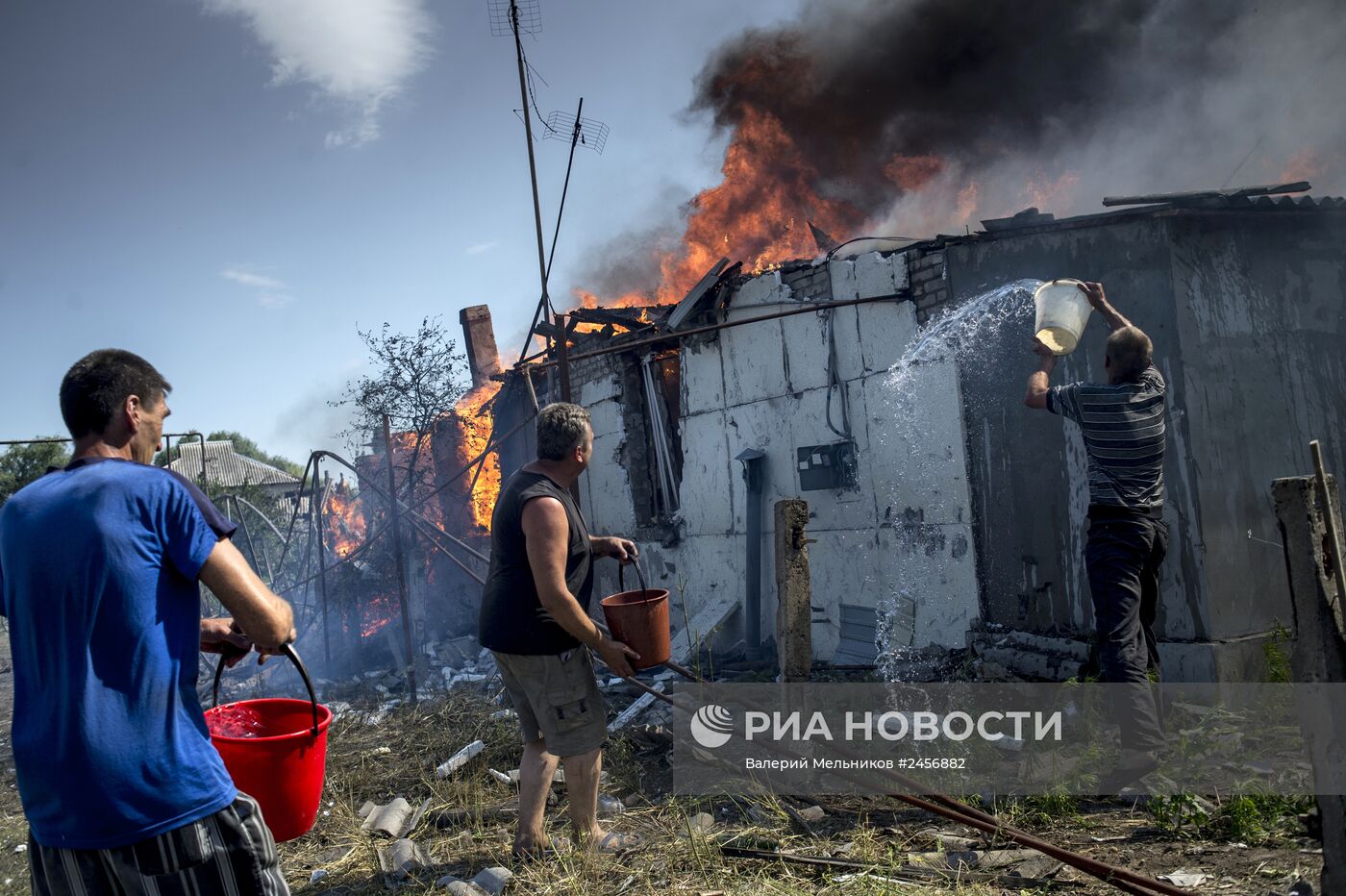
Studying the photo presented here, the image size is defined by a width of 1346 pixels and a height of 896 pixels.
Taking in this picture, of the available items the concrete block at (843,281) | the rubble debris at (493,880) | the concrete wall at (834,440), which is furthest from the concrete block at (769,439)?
the rubble debris at (493,880)

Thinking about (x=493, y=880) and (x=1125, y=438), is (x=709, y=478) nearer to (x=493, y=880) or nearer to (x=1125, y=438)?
(x=1125, y=438)

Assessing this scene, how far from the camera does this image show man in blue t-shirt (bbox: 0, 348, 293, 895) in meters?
2.00

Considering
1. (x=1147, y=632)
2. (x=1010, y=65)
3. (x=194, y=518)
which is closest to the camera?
(x=194, y=518)

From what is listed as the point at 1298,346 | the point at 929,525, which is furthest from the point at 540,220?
the point at 1298,346

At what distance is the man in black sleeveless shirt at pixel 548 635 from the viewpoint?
136 inches

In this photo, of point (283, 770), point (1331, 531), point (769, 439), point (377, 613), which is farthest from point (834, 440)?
point (377, 613)

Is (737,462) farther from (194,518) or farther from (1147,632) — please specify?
(194,518)

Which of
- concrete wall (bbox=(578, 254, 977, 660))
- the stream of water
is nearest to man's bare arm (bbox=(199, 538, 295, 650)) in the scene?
Answer: concrete wall (bbox=(578, 254, 977, 660))

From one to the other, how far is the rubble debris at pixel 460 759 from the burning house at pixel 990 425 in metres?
2.24

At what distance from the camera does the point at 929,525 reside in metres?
6.98

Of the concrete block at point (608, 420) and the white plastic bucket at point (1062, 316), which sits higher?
the concrete block at point (608, 420)

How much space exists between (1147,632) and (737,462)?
15.5 ft

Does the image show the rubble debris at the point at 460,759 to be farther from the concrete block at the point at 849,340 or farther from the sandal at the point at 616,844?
the concrete block at the point at 849,340

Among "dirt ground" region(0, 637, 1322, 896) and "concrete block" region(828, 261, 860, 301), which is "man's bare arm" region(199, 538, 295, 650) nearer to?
"dirt ground" region(0, 637, 1322, 896)
